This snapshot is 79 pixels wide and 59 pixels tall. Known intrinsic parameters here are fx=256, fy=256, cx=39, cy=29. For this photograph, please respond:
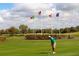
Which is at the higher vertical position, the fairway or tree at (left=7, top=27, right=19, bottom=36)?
tree at (left=7, top=27, right=19, bottom=36)

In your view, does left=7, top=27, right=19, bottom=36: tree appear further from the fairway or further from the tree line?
→ the fairway

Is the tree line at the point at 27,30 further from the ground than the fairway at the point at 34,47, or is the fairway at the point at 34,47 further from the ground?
the tree line at the point at 27,30

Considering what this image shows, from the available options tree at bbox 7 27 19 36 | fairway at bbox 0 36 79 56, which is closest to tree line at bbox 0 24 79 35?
tree at bbox 7 27 19 36

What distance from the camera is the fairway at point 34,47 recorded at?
20.3 ft

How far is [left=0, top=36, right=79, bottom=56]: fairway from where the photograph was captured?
6199 millimetres

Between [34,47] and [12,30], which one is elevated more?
[12,30]

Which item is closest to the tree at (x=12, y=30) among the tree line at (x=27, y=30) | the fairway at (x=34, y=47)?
the tree line at (x=27, y=30)

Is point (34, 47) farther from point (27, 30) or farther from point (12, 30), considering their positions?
point (12, 30)

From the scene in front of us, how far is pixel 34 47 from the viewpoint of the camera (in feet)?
20.6

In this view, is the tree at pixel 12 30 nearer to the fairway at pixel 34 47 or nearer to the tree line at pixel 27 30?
the tree line at pixel 27 30

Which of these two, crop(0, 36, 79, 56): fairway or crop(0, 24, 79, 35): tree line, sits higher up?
crop(0, 24, 79, 35): tree line

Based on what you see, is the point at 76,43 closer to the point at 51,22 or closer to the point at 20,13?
the point at 51,22

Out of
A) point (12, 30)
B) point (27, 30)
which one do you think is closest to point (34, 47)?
point (27, 30)

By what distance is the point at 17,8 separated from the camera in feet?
20.6
